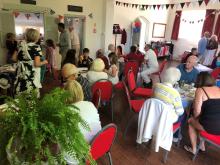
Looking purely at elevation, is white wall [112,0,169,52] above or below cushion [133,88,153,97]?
above

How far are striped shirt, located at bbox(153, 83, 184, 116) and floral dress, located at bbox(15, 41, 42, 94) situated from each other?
1772 millimetres

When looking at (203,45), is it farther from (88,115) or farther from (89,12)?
(88,115)

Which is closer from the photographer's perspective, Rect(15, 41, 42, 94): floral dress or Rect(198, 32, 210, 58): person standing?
Rect(15, 41, 42, 94): floral dress

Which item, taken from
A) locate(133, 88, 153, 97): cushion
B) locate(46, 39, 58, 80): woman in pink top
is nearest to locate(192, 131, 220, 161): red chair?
locate(133, 88, 153, 97): cushion

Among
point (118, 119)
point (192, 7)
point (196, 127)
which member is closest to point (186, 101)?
point (196, 127)

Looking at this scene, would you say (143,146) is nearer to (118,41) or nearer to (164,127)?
(164,127)

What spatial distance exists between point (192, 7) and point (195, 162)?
30.1 feet

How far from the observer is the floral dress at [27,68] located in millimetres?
2970

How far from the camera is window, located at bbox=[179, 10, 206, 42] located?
32.4 ft

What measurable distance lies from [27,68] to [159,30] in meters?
9.10

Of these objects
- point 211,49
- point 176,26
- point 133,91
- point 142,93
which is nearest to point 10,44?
point 133,91

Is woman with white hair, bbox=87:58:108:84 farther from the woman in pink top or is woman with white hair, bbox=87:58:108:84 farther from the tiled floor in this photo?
the woman in pink top

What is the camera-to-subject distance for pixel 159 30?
35.8 ft

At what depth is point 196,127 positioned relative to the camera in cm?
253
